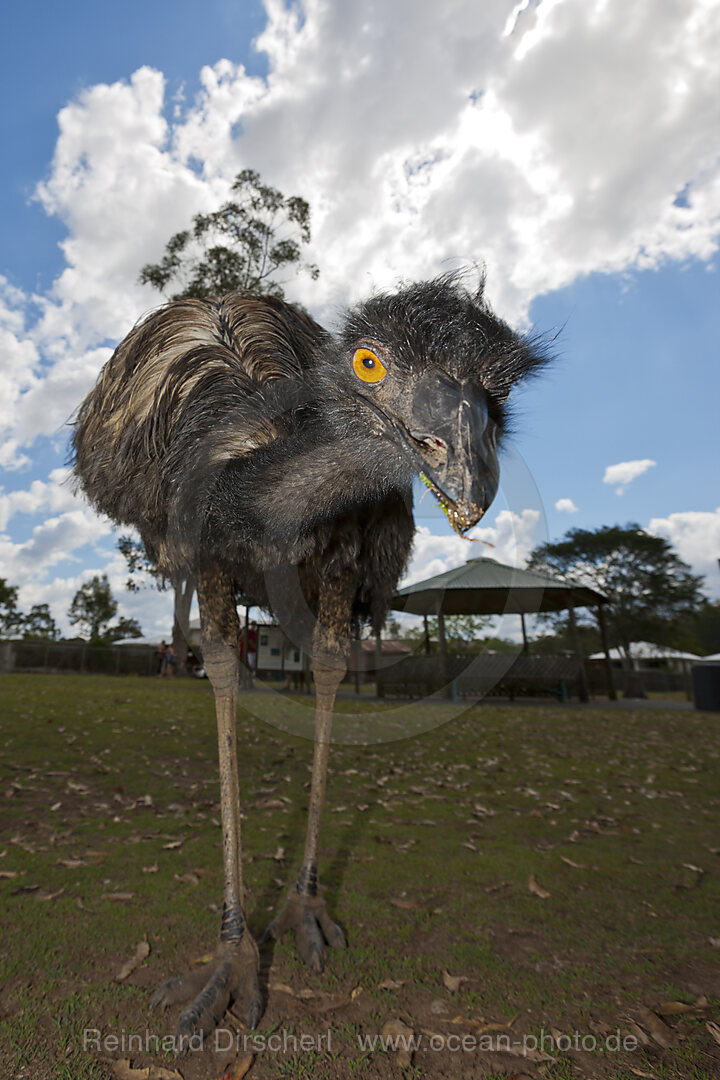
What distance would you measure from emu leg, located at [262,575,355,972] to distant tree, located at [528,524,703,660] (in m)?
31.2

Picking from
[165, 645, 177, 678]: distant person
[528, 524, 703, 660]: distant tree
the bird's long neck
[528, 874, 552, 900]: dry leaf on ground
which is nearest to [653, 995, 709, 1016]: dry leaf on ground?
[528, 874, 552, 900]: dry leaf on ground

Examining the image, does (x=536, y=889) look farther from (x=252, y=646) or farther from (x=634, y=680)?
(x=634, y=680)

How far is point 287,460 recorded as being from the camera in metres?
2.18

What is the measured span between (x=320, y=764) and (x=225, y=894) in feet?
2.25

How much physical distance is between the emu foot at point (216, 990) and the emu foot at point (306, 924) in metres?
0.37

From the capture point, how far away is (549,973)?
2.58 metres

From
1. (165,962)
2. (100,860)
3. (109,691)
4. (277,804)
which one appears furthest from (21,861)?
(109,691)

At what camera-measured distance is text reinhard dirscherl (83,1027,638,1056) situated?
204cm

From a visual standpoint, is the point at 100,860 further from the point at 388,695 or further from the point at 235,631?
the point at 388,695

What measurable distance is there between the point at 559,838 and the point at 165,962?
303 cm

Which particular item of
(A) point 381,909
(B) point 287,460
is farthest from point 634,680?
(B) point 287,460

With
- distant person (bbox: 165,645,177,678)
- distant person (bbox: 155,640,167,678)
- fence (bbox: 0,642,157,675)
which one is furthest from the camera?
fence (bbox: 0,642,157,675)

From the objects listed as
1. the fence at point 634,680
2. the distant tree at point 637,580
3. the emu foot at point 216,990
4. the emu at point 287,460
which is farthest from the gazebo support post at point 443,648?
the distant tree at point 637,580

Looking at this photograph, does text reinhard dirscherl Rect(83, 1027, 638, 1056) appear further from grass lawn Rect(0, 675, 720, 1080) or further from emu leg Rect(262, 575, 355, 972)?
emu leg Rect(262, 575, 355, 972)
